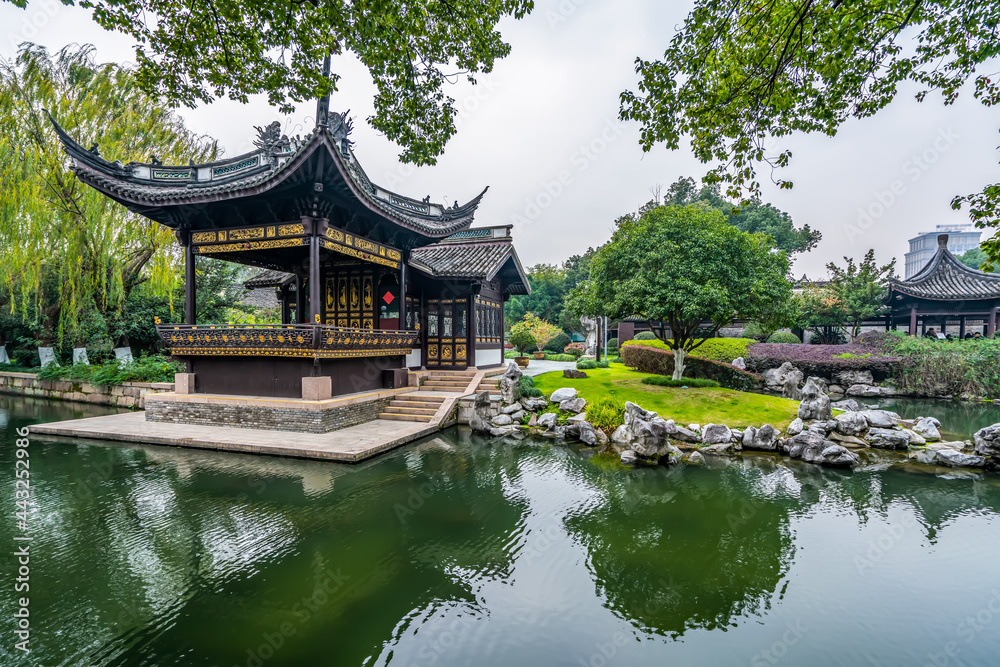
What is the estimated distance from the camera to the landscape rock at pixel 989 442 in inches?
296

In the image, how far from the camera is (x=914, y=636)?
3340 mm

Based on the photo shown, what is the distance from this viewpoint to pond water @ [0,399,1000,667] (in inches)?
125

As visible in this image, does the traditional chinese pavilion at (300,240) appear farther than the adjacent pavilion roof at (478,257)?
No

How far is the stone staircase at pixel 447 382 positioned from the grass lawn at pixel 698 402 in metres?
2.14

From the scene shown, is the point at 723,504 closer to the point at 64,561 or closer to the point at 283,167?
the point at 64,561

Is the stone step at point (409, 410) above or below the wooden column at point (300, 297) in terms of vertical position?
below

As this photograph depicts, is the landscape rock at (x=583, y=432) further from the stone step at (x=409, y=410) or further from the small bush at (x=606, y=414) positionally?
the stone step at (x=409, y=410)

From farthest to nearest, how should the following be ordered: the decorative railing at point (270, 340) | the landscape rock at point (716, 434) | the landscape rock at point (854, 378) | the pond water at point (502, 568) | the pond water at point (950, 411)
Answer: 1. the landscape rock at point (854, 378)
2. the pond water at point (950, 411)
3. the decorative railing at point (270, 340)
4. the landscape rock at point (716, 434)
5. the pond water at point (502, 568)

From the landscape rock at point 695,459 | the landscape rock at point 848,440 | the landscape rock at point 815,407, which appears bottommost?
the landscape rock at point 695,459

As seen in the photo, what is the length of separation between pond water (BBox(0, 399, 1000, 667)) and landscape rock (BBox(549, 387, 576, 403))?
13.3 ft

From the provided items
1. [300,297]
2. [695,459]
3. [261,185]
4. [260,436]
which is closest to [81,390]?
[300,297]

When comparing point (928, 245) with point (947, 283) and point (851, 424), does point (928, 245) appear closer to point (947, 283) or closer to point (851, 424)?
point (947, 283)


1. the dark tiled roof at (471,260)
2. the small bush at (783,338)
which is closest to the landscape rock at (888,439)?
the dark tiled roof at (471,260)

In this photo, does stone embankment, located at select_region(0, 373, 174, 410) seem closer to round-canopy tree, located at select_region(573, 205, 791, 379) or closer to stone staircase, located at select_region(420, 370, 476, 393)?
stone staircase, located at select_region(420, 370, 476, 393)
